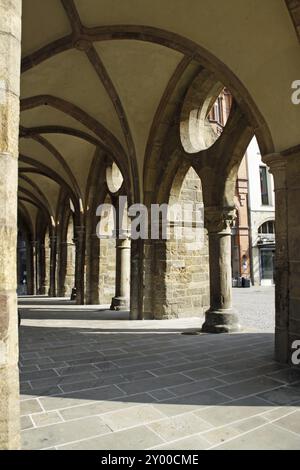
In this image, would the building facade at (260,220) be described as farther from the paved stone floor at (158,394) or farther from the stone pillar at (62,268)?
the paved stone floor at (158,394)

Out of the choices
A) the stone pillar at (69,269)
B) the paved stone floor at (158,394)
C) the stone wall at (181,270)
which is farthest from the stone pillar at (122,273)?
the stone pillar at (69,269)

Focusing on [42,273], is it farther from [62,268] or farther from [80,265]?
[80,265]

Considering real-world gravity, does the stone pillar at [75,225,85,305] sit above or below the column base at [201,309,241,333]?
above

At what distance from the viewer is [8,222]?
61.2 inches

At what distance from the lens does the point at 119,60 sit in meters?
6.84

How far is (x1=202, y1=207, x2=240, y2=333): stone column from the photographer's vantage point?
232 inches

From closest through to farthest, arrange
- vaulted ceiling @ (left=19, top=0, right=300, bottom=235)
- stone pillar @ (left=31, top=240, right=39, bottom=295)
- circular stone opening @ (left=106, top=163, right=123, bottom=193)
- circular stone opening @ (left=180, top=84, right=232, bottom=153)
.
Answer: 1. vaulted ceiling @ (left=19, top=0, right=300, bottom=235)
2. circular stone opening @ (left=180, top=84, right=232, bottom=153)
3. circular stone opening @ (left=106, top=163, right=123, bottom=193)
4. stone pillar @ (left=31, top=240, right=39, bottom=295)

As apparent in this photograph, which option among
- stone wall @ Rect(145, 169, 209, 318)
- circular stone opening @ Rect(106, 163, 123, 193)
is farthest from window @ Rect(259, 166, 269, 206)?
stone wall @ Rect(145, 169, 209, 318)

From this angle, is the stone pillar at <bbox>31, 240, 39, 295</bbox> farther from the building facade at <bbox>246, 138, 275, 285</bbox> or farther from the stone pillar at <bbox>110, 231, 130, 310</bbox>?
the building facade at <bbox>246, 138, 275, 285</bbox>

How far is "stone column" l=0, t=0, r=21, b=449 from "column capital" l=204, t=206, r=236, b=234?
4748 mm

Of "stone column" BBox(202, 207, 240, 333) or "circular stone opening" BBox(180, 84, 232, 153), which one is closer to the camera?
"stone column" BBox(202, 207, 240, 333)

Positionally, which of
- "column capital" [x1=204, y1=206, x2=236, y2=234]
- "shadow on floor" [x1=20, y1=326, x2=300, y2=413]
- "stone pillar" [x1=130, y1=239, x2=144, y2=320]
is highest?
"column capital" [x1=204, y1=206, x2=236, y2=234]

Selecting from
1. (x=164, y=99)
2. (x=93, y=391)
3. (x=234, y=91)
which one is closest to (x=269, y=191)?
(x=164, y=99)

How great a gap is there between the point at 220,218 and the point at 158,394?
3585 millimetres
